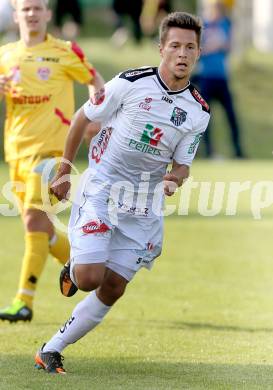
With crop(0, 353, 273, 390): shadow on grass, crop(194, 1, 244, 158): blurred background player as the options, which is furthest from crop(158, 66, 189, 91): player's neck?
crop(194, 1, 244, 158): blurred background player

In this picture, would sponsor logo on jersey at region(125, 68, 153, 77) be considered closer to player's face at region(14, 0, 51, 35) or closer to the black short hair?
the black short hair

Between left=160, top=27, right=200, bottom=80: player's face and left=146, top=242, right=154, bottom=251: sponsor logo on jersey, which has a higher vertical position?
left=160, top=27, right=200, bottom=80: player's face

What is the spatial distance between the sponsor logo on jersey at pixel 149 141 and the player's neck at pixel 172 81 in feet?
0.86

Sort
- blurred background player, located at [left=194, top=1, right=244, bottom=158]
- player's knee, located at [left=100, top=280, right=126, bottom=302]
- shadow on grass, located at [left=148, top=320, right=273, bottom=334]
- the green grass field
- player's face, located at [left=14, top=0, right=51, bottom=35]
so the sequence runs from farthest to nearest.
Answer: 1. blurred background player, located at [left=194, top=1, right=244, bottom=158]
2. player's face, located at [left=14, top=0, right=51, bottom=35]
3. shadow on grass, located at [left=148, top=320, right=273, bottom=334]
4. player's knee, located at [left=100, top=280, right=126, bottom=302]
5. the green grass field

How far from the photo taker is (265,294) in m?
10.2

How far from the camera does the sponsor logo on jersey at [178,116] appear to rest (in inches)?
279

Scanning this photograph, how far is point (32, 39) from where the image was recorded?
9305 millimetres

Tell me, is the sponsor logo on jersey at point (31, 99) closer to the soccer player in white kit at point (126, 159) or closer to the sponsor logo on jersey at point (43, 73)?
the sponsor logo on jersey at point (43, 73)

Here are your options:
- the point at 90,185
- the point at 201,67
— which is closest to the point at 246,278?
the point at 90,185

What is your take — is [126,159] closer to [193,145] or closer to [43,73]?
[193,145]

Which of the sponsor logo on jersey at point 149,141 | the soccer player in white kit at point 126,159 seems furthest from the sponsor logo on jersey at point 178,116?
the sponsor logo on jersey at point 149,141

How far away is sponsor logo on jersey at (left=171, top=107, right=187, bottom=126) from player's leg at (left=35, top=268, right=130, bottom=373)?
96cm

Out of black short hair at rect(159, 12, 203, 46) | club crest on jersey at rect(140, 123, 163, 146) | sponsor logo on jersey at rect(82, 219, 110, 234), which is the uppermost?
black short hair at rect(159, 12, 203, 46)

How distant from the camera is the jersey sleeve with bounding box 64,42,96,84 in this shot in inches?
365
